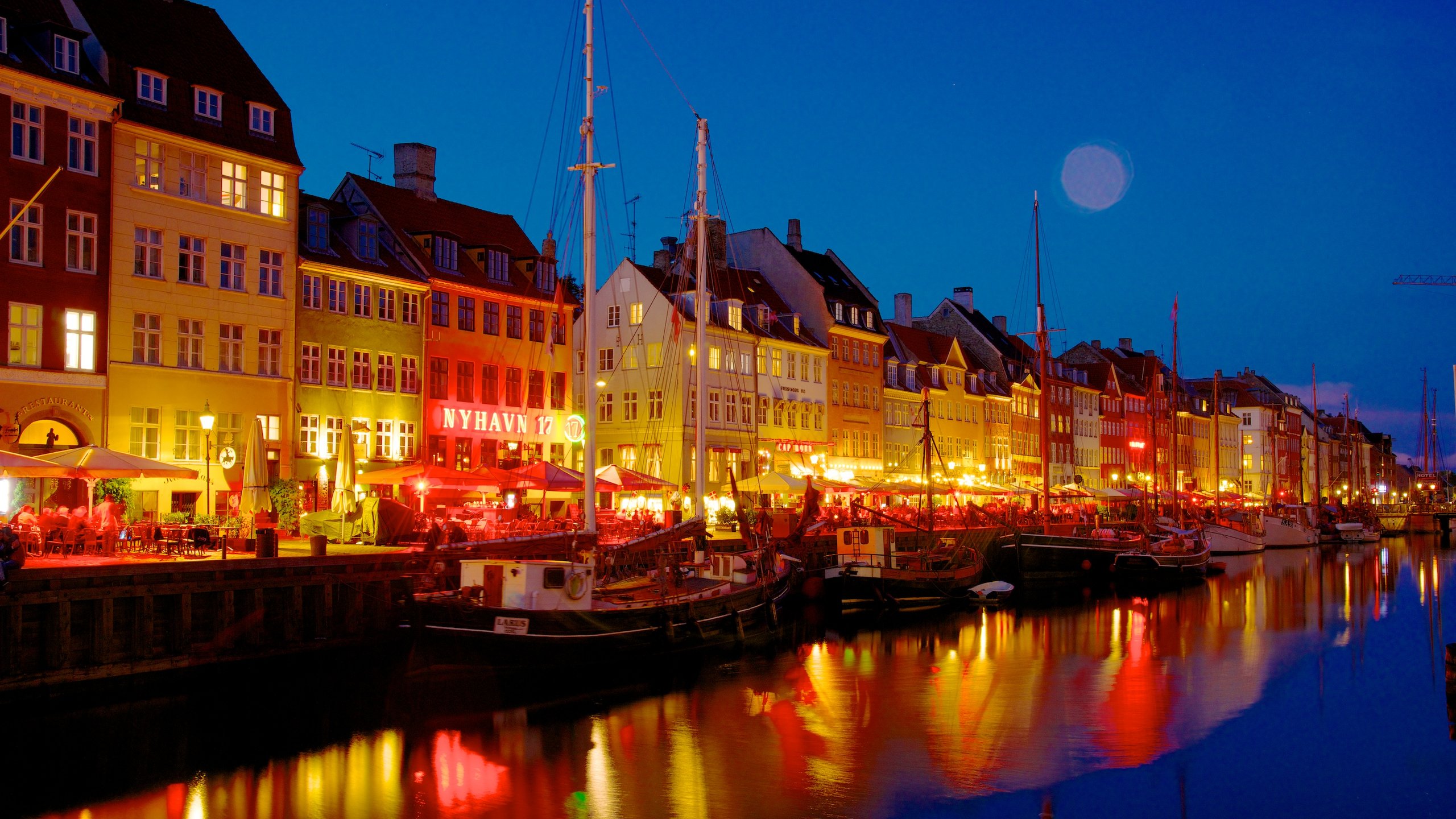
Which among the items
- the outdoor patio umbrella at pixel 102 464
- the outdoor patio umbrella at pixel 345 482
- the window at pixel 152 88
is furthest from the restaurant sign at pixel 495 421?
the outdoor patio umbrella at pixel 102 464

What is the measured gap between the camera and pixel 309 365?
4288 centimetres

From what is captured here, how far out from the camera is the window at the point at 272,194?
4122 cm

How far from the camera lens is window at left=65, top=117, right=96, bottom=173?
116 feet

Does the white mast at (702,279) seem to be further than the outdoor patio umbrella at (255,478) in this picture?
Yes

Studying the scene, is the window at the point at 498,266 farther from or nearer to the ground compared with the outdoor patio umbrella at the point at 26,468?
farther from the ground

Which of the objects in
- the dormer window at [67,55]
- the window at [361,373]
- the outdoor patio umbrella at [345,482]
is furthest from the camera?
the window at [361,373]

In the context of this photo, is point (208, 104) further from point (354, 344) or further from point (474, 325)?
point (474, 325)

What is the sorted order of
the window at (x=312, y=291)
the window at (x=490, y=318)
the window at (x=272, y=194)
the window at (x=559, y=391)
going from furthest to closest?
the window at (x=559, y=391)
the window at (x=490, y=318)
the window at (x=312, y=291)
the window at (x=272, y=194)

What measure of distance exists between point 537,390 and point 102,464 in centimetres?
2585

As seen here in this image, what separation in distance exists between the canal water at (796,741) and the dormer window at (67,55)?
1927 cm

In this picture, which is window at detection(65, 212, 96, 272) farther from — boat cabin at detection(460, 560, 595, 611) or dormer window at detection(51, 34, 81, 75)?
boat cabin at detection(460, 560, 595, 611)

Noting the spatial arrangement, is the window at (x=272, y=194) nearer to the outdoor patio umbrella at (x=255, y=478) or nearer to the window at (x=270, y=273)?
the window at (x=270, y=273)

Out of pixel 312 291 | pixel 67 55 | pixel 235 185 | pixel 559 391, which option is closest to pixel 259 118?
pixel 235 185

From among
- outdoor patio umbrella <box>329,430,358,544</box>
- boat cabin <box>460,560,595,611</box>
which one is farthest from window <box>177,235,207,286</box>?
boat cabin <box>460,560,595,611</box>
